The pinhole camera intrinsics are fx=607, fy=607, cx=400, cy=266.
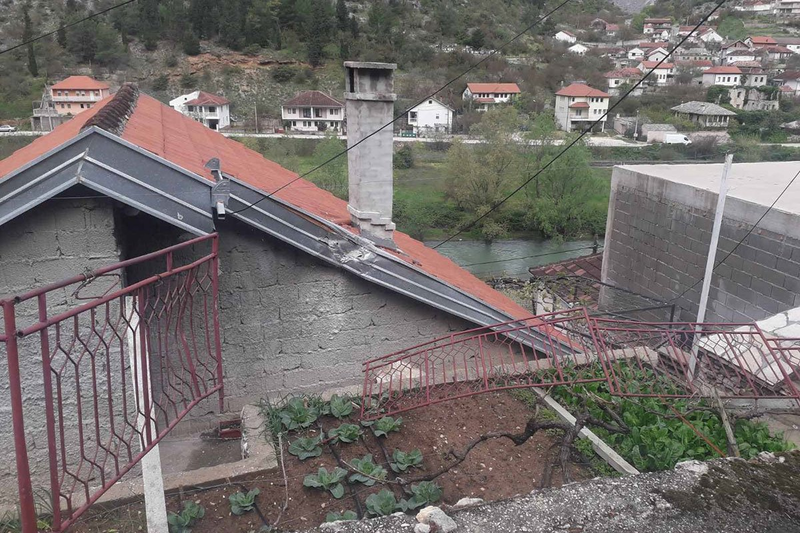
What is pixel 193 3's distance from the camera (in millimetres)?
72500

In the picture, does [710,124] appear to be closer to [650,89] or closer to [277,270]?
[650,89]

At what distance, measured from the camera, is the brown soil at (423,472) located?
296 centimetres

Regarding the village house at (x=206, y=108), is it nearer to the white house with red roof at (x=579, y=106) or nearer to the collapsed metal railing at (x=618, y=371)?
the white house with red roof at (x=579, y=106)

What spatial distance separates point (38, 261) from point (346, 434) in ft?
7.34

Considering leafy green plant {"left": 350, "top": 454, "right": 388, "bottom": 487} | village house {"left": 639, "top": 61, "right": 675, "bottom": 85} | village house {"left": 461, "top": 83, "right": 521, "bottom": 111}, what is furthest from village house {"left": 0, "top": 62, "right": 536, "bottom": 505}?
village house {"left": 639, "top": 61, "right": 675, "bottom": 85}

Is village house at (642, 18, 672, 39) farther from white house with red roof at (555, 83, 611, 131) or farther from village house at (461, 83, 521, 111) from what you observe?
village house at (461, 83, 521, 111)

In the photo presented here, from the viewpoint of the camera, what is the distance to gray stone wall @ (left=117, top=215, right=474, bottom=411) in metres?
4.62

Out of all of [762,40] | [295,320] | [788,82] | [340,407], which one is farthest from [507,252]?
[762,40]

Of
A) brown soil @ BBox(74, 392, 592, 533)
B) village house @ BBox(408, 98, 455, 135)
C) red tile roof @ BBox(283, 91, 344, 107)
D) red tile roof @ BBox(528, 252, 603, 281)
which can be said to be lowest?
red tile roof @ BBox(528, 252, 603, 281)

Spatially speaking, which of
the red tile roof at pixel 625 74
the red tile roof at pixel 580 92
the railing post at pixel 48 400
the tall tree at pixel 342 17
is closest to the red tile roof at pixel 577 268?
the railing post at pixel 48 400

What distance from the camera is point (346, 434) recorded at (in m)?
3.52

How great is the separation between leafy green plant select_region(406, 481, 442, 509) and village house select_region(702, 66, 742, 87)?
7399cm

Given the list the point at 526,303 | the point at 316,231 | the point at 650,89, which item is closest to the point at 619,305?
the point at 526,303

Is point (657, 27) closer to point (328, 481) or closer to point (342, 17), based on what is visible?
point (342, 17)
